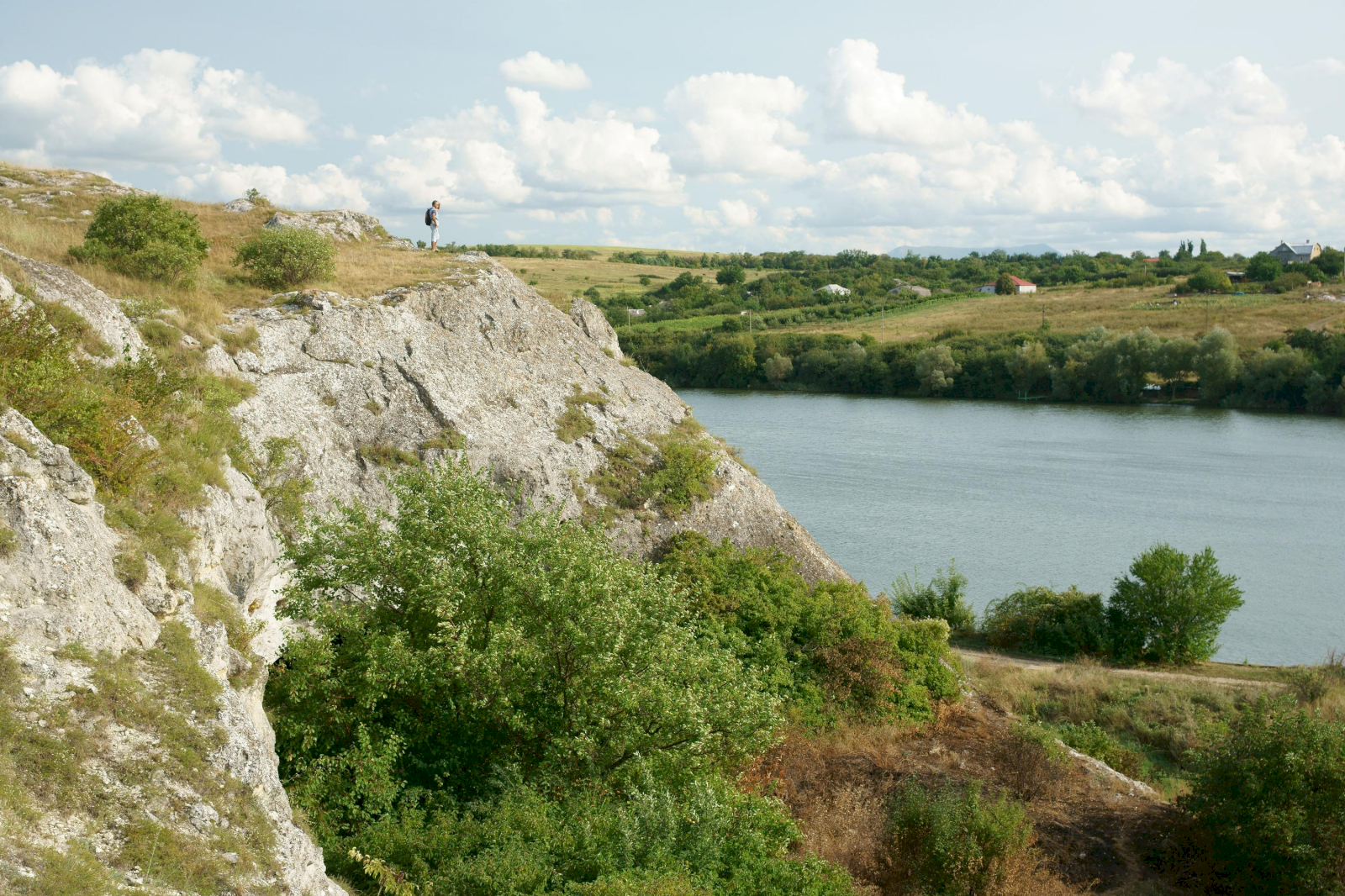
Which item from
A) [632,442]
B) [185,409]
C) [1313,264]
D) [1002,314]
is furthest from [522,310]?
[1313,264]

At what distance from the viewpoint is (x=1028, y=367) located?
82.9 m

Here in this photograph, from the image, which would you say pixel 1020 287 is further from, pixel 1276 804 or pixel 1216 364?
pixel 1276 804

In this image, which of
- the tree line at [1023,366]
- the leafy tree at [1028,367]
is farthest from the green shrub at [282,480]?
the leafy tree at [1028,367]

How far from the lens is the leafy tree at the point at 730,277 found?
136 m

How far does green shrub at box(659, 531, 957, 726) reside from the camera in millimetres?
17859

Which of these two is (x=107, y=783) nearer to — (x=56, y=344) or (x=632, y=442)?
(x=56, y=344)

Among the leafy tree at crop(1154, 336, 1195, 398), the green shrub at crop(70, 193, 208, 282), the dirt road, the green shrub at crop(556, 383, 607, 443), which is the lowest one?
the dirt road

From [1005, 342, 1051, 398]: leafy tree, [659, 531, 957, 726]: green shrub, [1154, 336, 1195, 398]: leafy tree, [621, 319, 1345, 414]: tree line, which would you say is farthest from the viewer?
[1005, 342, 1051, 398]: leafy tree

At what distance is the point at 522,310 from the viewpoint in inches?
974

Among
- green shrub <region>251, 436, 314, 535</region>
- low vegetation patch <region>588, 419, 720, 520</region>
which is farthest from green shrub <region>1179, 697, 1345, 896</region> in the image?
green shrub <region>251, 436, 314, 535</region>

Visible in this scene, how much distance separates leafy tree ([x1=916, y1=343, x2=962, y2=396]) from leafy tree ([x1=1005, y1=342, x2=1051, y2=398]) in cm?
515

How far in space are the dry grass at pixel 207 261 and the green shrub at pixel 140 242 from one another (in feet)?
0.91

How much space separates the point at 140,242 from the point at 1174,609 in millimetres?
30376

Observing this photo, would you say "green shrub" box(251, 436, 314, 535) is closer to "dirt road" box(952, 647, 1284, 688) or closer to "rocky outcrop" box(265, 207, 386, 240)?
"rocky outcrop" box(265, 207, 386, 240)
